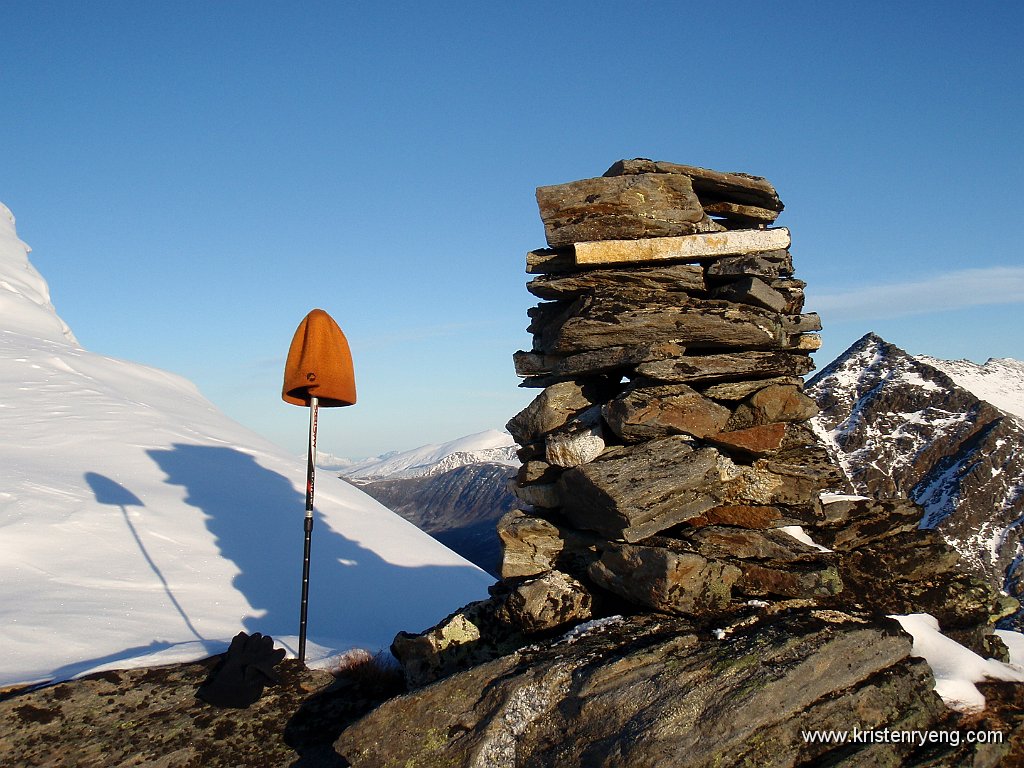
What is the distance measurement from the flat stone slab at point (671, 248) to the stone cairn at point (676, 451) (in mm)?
30

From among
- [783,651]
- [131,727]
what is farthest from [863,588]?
[131,727]

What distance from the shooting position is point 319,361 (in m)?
12.8

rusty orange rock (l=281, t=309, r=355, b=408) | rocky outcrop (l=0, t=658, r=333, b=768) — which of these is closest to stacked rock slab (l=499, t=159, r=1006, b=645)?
rusty orange rock (l=281, t=309, r=355, b=408)

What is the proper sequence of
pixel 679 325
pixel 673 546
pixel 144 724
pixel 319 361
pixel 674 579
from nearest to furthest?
1. pixel 674 579
2. pixel 144 724
3. pixel 673 546
4. pixel 679 325
5. pixel 319 361

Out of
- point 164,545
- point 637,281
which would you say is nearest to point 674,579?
point 637,281

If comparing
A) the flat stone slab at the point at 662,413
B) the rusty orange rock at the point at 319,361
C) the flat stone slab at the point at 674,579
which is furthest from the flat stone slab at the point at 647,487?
the rusty orange rock at the point at 319,361

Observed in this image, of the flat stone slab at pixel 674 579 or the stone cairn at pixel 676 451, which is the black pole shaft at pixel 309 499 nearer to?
the stone cairn at pixel 676 451

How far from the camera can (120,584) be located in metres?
16.8

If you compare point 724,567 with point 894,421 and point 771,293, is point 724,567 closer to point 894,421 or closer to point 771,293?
point 771,293

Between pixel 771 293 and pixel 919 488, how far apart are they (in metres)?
118

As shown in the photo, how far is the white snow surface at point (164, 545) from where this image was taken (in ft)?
47.2

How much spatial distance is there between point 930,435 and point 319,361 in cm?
12901

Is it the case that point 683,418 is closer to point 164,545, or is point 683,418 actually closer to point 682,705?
point 682,705

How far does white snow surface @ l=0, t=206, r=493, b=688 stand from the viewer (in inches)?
567
